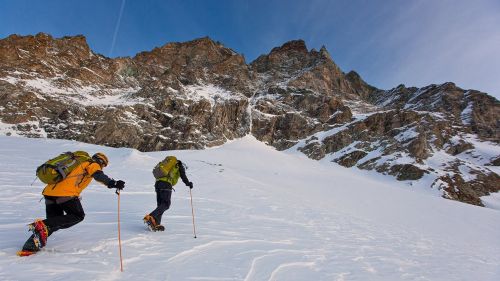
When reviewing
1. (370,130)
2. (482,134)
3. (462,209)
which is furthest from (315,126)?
(462,209)

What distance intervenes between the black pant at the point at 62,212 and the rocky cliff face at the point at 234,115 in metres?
72.0

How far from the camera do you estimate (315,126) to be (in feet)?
351

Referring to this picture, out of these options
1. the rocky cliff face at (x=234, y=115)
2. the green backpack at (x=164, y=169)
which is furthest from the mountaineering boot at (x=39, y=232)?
the rocky cliff face at (x=234, y=115)

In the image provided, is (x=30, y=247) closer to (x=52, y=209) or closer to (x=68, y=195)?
(x=52, y=209)

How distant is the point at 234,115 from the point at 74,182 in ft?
327

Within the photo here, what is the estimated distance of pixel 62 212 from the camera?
5.96 m

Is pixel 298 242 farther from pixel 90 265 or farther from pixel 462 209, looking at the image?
pixel 462 209

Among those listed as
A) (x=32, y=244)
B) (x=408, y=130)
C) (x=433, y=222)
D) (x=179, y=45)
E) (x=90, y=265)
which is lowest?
(x=433, y=222)

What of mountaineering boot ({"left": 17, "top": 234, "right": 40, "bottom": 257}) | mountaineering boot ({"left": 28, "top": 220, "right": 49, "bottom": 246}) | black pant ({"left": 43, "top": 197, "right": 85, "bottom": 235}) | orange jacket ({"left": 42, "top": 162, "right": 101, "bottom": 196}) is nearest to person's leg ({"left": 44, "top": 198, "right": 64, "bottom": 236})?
black pant ({"left": 43, "top": 197, "right": 85, "bottom": 235})

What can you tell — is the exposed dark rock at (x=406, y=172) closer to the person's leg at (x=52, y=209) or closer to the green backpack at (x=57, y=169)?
the person's leg at (x=52, y=209)

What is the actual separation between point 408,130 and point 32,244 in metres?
103

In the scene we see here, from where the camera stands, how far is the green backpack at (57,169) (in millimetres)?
5496

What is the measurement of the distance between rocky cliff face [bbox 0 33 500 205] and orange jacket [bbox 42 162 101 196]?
71925mm

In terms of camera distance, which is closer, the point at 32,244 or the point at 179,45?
the point at 32,244
